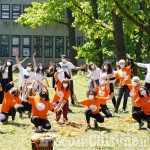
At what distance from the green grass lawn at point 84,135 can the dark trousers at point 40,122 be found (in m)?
0.21

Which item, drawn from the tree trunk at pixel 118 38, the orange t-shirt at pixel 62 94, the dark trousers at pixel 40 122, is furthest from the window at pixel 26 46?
the dark trousers at pixel 40 122

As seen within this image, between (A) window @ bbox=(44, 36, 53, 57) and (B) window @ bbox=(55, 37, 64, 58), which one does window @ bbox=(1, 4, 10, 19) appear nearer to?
(A) window @ bbox=(44, 36, 53, 57)

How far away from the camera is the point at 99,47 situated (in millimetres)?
32375

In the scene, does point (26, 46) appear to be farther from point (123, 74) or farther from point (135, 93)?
point (135, 93)

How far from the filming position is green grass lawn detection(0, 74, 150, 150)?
400 inches

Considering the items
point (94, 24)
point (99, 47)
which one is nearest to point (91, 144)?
point (94, 24)

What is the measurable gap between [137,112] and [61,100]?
227 cm

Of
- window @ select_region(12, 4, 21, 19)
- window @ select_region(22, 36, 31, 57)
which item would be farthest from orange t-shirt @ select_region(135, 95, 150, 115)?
window @ select_region(12, 4, 21, 19)

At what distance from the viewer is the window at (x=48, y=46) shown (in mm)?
49500

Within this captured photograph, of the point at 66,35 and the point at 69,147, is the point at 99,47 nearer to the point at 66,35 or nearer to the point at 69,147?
the point at 66,35

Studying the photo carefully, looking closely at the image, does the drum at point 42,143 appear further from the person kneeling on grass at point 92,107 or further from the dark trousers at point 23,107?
the dark trousers at point 23,107

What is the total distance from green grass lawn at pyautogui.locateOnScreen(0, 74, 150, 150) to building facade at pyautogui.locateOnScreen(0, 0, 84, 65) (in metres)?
35.0

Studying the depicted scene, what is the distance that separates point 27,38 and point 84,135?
3875 centimetres

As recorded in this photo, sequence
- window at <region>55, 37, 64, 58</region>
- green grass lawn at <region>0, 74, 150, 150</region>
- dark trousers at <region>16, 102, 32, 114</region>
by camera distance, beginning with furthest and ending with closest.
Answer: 1. window at <region>55, 37, 64, 58</region>
2. dark trousers at <region>16, 102, 32, 114</region>
3. green grass lawn at <region>0, 74, 150, 150</region>
